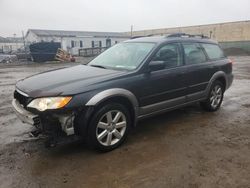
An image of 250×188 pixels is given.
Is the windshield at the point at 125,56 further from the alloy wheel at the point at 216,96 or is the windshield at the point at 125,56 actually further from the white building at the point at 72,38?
the white building at the point at 72,38

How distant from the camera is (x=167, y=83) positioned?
15.1ft

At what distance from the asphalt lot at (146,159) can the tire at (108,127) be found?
147 mm

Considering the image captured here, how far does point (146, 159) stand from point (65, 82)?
158 cm

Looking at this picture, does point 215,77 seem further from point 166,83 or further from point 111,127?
point 111,127

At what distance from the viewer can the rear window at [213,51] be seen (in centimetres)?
578

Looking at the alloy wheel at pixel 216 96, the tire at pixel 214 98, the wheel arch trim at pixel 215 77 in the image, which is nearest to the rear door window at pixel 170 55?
the wheel arch trim at pixel 215 77


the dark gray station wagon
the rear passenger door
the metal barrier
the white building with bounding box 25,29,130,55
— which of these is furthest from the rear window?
the white building with bounding box 25,29,130,55

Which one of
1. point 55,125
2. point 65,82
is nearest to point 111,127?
point 55,125

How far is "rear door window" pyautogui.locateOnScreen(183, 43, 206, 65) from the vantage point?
5148 millimetres

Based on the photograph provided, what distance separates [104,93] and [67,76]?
76 centimetres

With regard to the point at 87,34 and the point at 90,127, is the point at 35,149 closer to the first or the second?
the point at 90,127

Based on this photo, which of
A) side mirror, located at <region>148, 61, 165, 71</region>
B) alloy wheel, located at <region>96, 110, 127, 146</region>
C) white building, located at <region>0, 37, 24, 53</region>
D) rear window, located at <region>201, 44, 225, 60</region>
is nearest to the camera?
alloy wheel, located at <region>96, 110, 127, 146</region>

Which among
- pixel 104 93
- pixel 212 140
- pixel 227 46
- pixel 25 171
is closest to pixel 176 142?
pixel 212 140

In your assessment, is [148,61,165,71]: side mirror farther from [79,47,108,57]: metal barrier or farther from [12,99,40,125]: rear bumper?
[79,47,108,57]: metal barrier
